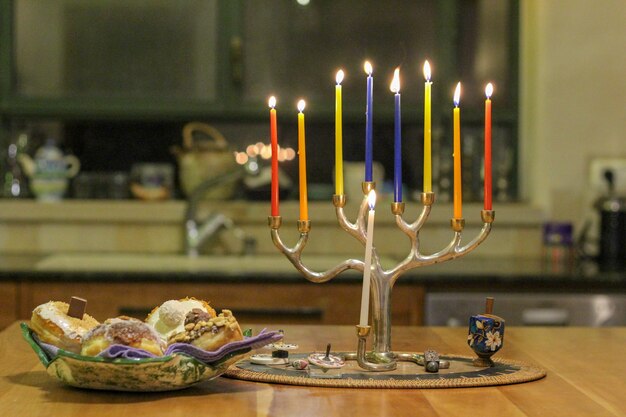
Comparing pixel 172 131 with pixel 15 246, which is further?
pixel 172 131

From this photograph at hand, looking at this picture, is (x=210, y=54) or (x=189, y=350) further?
(x=210, y=54)

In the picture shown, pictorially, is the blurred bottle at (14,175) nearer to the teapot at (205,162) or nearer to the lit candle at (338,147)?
the teapot at (205,162)

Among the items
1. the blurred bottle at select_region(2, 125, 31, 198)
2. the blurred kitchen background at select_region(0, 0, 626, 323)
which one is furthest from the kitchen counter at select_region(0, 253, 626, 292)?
the blurred bottle at select_region(2, 125, 31, 198)

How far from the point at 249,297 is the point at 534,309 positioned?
2.66 ft

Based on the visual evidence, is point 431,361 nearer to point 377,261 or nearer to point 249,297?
point 377,261

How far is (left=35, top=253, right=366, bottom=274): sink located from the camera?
3276mm

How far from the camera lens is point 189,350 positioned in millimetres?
1373

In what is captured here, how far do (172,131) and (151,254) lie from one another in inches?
20.7

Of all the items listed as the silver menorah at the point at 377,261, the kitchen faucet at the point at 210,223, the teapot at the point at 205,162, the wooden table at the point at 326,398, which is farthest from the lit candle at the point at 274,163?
the teapot at the point at 205,162

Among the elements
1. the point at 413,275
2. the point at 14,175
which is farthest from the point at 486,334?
the point at 14,175

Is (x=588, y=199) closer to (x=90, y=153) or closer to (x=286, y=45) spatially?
(x=286, y=45)

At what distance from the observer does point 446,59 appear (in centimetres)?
388

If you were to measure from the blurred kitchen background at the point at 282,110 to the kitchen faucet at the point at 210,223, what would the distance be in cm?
2

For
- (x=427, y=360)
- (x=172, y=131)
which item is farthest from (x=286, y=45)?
(x=427, y=360)
